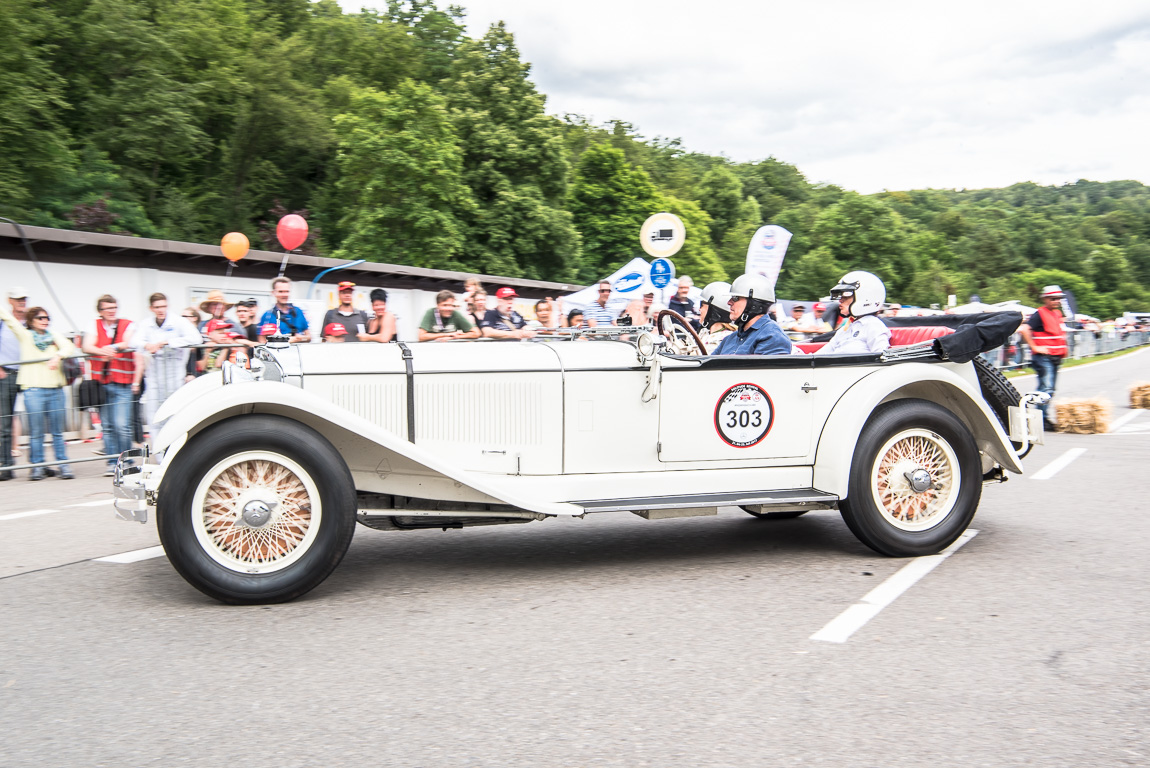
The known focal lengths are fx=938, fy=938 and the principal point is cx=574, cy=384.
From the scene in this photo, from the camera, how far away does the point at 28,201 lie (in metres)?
27.1

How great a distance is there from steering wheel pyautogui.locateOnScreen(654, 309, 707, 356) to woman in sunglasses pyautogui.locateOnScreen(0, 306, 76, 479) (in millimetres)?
6247

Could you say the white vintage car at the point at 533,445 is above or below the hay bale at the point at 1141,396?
above

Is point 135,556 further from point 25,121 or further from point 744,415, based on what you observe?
point 25,121

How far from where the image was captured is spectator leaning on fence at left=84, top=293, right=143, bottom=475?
362 inches

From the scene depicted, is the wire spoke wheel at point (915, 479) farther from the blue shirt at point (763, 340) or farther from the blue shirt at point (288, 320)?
the blue shirt at point (288, 320)

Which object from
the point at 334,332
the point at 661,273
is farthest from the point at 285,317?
the point at 661,273

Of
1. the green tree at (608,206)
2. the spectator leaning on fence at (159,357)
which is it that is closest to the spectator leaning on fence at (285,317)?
the spectator leaning on fence at (159,357)

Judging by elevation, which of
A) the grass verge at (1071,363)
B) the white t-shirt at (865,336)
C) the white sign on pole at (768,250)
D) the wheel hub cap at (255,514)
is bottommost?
the grass verge at (1071,363)

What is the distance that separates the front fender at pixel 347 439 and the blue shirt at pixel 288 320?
4.64 metres

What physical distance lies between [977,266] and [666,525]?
114m

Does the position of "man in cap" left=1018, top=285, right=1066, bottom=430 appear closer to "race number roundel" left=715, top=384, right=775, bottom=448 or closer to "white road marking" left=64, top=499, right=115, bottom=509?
"race number roundel" left=715, top=384, right=775, bottom=448

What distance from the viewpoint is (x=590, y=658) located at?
3.71 m

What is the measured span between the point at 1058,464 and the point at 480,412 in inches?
275

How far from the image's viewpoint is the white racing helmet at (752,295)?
5.71 metres
